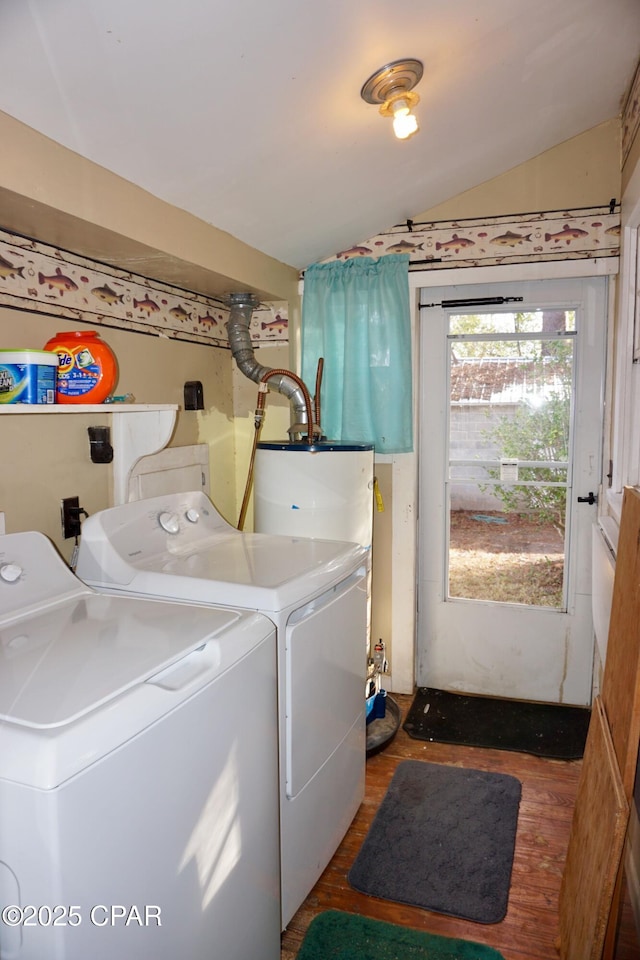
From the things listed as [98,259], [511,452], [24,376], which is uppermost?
[98,259]

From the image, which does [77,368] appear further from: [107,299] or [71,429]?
[107,299]

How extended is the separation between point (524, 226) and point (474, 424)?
85 centimetres

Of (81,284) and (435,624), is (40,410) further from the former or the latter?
(435,624)

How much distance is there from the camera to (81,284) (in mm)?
1865

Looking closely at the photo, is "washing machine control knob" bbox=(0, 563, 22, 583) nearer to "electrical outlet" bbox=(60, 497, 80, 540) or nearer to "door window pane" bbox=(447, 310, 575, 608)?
"electrical outlet" bbox=(60, 497, 80, 540)

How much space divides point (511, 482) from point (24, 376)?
2.06 meters

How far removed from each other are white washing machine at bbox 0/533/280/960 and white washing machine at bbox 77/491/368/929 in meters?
0.09

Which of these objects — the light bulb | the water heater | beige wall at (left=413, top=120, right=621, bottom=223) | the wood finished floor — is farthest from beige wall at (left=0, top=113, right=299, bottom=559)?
the wood finished floor

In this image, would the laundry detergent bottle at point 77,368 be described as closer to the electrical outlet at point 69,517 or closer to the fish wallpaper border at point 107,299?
the fish wallpaper border at point 107,299

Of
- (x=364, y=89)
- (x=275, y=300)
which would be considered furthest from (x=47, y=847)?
(x=275, y=300)

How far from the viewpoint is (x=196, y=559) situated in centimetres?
180

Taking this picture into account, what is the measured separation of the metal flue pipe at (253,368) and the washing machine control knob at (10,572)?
4.01ft

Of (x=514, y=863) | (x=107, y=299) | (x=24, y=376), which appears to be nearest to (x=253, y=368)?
(x=107, y=299)

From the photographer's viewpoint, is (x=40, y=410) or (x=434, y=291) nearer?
(x=40, y=410)
